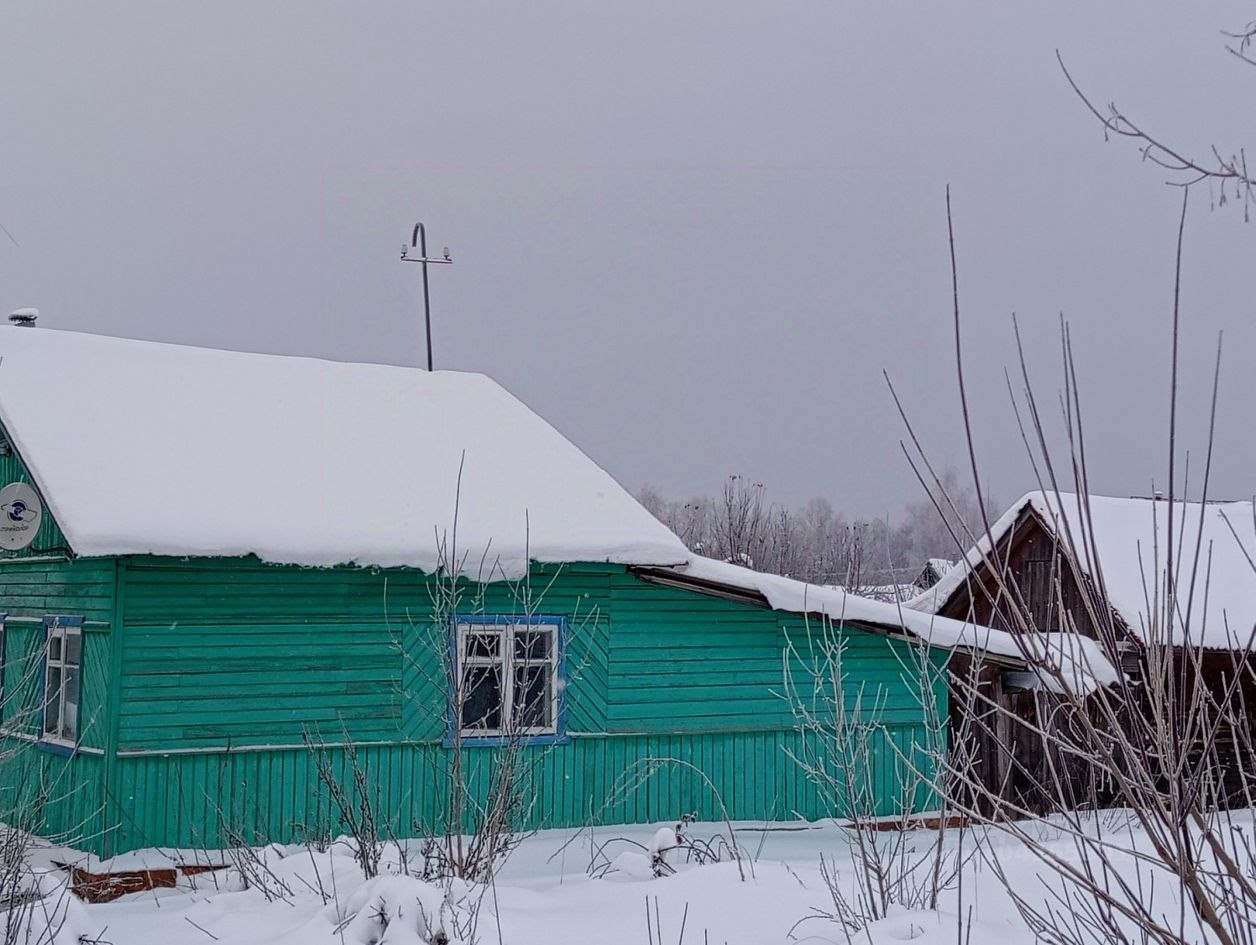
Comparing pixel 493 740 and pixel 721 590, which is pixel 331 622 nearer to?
pixel 493 740

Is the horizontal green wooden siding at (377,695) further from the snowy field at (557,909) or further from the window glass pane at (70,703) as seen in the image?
the snowy field at (557,909)

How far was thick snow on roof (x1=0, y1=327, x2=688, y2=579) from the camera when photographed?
1073 centimetres

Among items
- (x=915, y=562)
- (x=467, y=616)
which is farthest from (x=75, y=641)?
(x=915, y=562)

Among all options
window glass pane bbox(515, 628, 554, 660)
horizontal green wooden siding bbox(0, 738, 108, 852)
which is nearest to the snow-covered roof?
window glass pane bbox(515, 628, 554, 660)

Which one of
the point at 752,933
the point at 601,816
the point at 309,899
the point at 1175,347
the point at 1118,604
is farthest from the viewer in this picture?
the point at 1118,604

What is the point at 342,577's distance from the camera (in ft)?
37.1

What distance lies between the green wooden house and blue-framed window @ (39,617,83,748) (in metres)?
0.03

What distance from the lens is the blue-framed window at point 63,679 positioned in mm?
11070

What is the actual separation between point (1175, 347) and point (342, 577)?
33.0ft

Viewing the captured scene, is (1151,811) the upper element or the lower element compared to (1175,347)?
lower

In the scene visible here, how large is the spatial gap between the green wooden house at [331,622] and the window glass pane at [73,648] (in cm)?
3

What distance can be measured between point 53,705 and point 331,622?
104 inches

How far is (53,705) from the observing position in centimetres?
1148

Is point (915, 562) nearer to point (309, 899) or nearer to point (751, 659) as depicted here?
point (751, 659)
